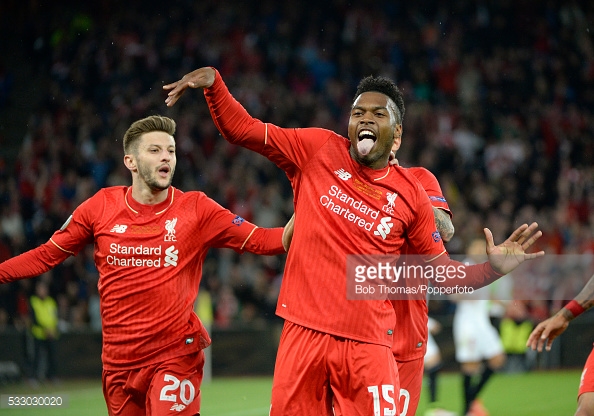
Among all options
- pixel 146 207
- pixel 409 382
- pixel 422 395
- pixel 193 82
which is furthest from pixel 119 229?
pixel 422 395

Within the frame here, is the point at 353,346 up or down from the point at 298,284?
down

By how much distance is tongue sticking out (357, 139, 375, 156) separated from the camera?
498 centimetres

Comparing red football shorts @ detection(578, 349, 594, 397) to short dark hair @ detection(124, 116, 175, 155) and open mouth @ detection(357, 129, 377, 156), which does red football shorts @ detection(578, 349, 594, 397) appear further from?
short dark hair @ detection(124, 116, 175, 155)

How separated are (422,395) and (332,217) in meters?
8.37

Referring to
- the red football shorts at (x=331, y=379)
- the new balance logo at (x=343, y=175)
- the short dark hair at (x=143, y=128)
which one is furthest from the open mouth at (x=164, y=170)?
the red football shorts at (x=331, y=379)

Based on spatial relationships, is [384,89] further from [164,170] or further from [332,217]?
→ [164,170]

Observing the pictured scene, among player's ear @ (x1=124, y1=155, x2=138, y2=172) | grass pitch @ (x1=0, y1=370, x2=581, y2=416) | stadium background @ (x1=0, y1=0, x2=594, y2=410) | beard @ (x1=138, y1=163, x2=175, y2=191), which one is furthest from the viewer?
stadium background @ (x1=0, y1=0, x2=594, y2=410)

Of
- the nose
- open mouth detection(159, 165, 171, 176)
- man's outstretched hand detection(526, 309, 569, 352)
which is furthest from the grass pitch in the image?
the nose

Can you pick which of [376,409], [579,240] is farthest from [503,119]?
[376,409]

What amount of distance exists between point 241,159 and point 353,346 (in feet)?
41.9

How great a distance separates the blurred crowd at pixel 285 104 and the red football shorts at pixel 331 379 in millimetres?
10166

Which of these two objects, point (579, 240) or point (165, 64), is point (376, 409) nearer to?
point (579, 240)

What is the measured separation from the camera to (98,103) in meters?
18.0

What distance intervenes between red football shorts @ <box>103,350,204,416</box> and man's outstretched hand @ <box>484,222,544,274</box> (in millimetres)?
2040
